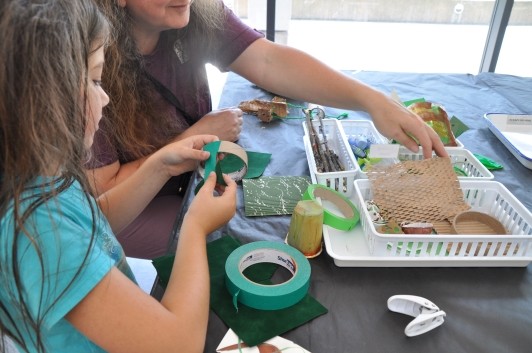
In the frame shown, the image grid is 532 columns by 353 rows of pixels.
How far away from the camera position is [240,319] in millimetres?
581

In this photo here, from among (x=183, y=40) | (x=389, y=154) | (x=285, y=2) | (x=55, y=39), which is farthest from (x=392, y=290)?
(x=285, y=2)

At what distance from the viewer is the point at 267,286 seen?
59cm

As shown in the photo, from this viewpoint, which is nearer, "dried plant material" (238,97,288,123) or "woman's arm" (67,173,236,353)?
"woman's arm" (67,173,236,353)

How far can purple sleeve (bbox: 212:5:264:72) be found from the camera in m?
1.11

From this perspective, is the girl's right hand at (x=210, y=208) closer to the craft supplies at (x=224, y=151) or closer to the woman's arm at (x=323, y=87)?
the craft supplies at (x=224, y=151)

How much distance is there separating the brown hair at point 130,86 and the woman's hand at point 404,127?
0.49 meters

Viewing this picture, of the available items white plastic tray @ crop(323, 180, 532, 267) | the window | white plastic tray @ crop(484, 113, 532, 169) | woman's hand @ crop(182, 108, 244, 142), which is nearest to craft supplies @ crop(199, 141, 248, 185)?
woman's hand @ crop(182, 108, 244, 142)

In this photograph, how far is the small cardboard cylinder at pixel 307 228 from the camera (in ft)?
2.20

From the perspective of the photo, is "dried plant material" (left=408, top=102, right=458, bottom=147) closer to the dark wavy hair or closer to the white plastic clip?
the white plastic clip

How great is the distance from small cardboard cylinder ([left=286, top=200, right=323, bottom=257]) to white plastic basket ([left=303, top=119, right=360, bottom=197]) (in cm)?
15

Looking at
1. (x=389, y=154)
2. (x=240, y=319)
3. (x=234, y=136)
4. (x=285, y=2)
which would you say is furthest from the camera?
(x=285, y=2)

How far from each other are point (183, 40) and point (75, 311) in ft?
2.61

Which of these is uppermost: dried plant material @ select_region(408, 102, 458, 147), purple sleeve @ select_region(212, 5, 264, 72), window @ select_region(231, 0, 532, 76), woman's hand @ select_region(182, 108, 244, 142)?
purple sleeve @ select_region(212, 5, 264, 72)

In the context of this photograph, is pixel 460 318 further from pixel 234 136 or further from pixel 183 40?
pixel 183 40
